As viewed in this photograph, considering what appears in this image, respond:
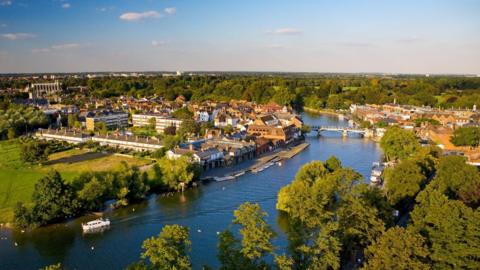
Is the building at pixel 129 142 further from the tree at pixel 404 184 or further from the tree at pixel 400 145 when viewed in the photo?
the tree at pixel 404 184

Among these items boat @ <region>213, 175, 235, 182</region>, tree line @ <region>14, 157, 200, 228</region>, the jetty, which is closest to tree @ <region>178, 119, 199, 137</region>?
the jetty

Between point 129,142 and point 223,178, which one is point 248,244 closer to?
point 223,178

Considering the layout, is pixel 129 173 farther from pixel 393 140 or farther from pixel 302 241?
pixel 393 140

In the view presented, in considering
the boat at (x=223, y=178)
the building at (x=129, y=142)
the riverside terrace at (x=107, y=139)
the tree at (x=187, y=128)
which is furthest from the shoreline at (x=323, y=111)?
the boat at (x=223, y=178)

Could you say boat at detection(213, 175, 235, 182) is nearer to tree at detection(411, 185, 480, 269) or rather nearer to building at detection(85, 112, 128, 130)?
tree at detection(411, 185, 480, 269)

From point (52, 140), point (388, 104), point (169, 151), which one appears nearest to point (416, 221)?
point (169, 151)

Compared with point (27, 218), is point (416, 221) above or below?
above

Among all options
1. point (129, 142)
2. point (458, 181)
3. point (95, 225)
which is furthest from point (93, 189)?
point (458, 181)
